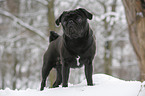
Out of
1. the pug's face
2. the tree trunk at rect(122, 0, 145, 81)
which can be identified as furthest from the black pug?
the tree trunk at rect(122, 0, 145, 81)

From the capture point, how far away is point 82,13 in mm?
2441

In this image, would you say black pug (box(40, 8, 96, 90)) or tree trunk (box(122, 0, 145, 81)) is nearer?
black pug (box(40, 8, 96, 90))

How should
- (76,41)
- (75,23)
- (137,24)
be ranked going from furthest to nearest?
1. (137,24)
2. (76,41)
3. (75,23)

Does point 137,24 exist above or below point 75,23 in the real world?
above

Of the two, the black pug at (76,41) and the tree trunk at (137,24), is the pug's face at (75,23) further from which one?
the tree trunk at (137,24)

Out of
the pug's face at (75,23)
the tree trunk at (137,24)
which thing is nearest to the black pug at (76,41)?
the pug's face at (75,23)

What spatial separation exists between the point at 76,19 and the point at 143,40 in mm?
2018

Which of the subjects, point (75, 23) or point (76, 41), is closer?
point (75, 23)

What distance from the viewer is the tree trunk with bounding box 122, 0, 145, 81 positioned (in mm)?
3609

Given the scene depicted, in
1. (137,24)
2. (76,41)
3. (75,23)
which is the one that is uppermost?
(137,24)

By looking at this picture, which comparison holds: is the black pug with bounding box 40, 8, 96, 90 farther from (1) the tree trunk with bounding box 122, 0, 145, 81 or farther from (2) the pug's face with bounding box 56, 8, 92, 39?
(1) the tree trunk with bounding box 122, 0, 145, 81

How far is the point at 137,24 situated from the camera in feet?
12.4

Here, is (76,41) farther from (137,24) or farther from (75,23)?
(137,24)

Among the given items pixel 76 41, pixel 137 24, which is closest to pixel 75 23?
pixel 76 41
